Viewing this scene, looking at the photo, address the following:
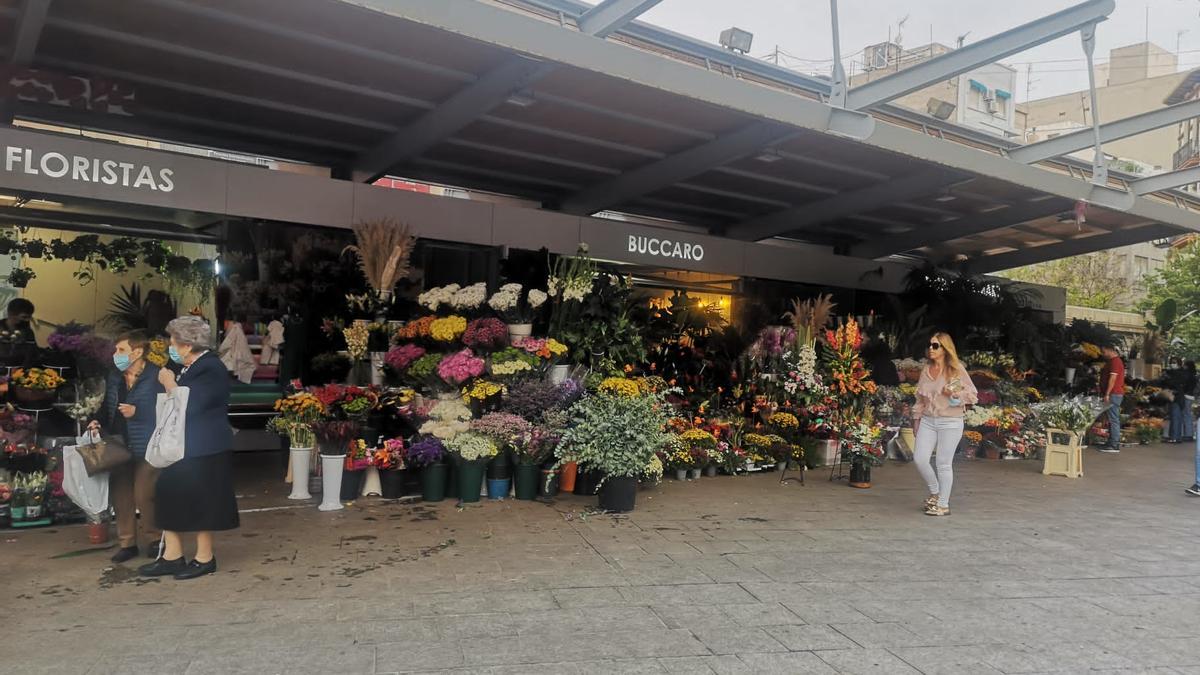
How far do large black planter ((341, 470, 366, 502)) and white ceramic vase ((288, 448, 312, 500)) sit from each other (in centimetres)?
38

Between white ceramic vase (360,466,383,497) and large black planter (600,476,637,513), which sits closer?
large black planter (600,476,637,513)

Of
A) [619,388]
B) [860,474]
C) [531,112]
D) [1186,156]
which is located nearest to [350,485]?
[619,388]

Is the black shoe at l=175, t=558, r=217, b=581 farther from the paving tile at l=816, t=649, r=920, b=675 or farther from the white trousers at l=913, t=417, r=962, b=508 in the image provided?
the white trousers at l=913, t=417, r=962, b=508

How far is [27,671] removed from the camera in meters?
3.61

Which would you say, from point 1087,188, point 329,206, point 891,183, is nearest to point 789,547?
point 329,206

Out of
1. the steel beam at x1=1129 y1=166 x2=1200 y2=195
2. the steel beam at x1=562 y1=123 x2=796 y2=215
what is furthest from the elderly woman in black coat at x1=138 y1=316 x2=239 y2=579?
the steel beam at x1=1129 y1=166 x2=1200 y2=195

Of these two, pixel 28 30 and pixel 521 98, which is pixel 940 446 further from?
pixel 28 30

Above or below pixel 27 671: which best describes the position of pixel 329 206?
above

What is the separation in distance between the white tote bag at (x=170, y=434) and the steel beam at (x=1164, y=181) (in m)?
12.3

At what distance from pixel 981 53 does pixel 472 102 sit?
512 centimetres

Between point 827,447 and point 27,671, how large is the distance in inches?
356

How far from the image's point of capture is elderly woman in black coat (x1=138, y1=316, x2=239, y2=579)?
493 cm

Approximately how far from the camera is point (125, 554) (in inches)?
210

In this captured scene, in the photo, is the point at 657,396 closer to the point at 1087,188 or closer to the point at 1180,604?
the point at 1180,604
